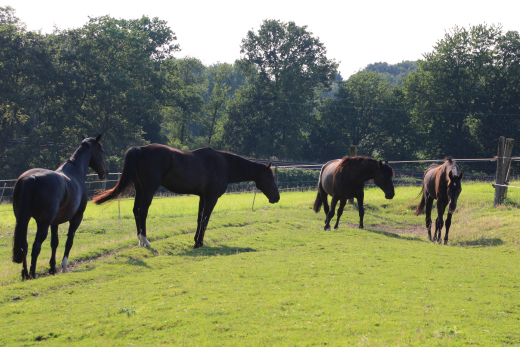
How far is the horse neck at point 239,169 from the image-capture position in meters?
12.5

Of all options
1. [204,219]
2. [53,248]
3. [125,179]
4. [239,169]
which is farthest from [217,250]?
[53,248]

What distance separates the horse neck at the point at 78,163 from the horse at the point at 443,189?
32.1 ft

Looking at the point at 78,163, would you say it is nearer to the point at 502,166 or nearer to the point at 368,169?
the point at 368,169

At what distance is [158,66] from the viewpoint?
58969mm

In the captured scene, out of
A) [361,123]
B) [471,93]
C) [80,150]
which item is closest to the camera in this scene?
[80,150]

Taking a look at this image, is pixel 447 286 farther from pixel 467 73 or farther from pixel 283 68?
pixel 283 68

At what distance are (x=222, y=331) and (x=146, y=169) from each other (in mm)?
6468

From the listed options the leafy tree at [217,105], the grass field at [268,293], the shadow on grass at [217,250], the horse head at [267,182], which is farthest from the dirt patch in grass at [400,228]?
the leafy tree at [217,105]

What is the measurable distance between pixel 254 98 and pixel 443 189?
173 feet

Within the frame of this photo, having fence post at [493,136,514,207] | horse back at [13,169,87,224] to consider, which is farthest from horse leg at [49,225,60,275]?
fence post at [493,136,514,207]

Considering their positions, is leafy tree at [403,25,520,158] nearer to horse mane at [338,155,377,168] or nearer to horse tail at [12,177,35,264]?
horse mane at [338,155,377,168]

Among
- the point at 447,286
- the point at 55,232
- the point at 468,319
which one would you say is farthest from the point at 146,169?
the point at 468,319

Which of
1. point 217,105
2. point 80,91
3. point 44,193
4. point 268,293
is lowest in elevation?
point 268,293

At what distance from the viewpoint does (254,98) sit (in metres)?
64.6
